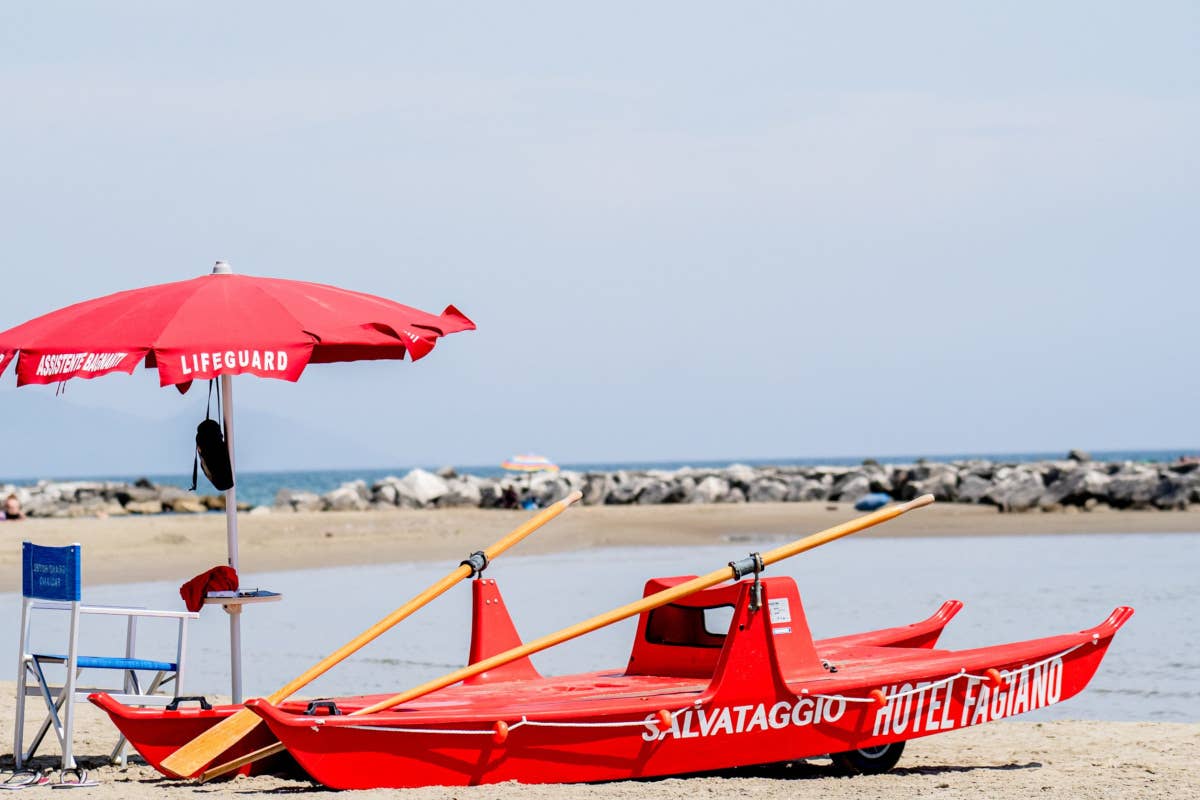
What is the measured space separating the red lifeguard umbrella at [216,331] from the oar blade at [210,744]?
0.59 meters

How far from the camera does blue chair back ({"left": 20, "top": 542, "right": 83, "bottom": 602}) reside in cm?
746

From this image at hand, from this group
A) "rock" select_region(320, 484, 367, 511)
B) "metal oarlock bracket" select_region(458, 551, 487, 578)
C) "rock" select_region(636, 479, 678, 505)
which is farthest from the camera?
"rock" select_region(636, 479, 678, 505)

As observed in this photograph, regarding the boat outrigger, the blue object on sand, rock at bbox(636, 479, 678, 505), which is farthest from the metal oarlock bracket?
rock at bbox(636, 479, 678, 505)

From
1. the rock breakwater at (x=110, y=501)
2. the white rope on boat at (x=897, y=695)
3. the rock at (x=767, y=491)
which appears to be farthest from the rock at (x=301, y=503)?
the white rope on boat at (x=897, y=695)

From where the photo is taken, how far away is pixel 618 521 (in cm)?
3400

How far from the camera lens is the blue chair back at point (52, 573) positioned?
24.5 ft

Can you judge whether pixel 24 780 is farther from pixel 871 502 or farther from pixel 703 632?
pixel 871 502

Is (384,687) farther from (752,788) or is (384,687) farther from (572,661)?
(752,788)

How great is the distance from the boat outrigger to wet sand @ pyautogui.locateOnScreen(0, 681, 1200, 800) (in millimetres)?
139

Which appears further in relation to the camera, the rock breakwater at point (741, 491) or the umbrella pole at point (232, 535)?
the rock breakwater at point (741, 491)

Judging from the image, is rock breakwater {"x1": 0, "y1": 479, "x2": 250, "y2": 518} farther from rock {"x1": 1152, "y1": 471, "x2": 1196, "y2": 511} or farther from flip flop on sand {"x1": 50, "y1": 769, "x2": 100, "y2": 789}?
flip flop on sand {"x1": 50, "y1": 769, "x2": 100, "y2": 789}

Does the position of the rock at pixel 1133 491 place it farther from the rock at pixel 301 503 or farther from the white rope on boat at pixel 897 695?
the white rope on boat at pixel 897 695

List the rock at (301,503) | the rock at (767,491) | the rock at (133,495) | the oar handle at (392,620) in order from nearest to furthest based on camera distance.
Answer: the oar handle at (392,620) < the rock at (301,503) < the rock at (767,491) < the rock at (133,495)

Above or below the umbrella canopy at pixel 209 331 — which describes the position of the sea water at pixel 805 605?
below
